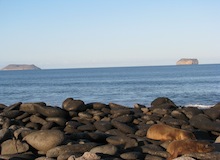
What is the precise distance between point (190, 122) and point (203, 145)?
4.97 metres

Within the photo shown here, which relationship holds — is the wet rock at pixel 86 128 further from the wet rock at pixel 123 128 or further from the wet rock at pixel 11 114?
the wet rock at pixel 11 114

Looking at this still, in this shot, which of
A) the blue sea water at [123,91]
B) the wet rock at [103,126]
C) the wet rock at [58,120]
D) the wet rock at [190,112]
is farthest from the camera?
the blue sea water at [123,91]

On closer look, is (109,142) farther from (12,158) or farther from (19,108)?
(19,108)

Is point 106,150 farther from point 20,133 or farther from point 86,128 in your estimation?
point 86,128

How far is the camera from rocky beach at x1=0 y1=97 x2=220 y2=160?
852 cm

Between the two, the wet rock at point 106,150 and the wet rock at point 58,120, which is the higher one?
the wet rock at point 106,150

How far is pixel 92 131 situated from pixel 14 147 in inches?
139

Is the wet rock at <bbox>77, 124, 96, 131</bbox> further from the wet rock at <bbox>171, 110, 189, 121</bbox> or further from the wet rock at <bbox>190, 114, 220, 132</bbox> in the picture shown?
the wet rock at <bbox>171, 110, 189, 121</bbox>

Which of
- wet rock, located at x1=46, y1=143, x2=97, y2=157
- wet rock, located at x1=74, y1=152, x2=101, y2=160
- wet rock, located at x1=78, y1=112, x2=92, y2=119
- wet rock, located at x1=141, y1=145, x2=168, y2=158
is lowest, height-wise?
wet rock, located at x1=78, y1=112, x2=92, y2=119

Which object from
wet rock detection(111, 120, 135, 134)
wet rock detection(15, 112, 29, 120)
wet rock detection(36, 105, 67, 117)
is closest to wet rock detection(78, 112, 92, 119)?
wet rock detection(36, 105, 67, 117)

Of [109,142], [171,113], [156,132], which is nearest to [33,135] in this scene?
[109,142]

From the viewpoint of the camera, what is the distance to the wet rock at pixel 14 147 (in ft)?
29.6

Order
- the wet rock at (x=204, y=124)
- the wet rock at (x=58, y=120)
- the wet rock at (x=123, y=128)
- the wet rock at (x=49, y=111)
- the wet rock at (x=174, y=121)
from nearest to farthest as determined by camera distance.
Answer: the wet rock at (x=123, y=128)
the wet rock at (x=204, y=124)
the wet rock at (x=58, y=120)
the wet rock at (x=174, y=121)
the wet rock at (x=49, y=111)

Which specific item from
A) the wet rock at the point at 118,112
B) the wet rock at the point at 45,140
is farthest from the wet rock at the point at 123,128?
the wet rock at the point at 45,140
